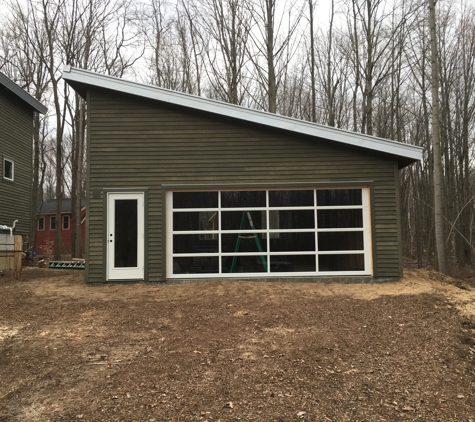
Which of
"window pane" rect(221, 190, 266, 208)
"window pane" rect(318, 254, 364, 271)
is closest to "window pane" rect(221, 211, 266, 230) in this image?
"window pane" rect(221, 190, 266, 208)

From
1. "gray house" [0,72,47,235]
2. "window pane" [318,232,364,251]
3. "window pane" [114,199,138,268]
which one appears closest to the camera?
"window pane" [114,199,138,268]

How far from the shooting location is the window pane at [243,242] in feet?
26.9

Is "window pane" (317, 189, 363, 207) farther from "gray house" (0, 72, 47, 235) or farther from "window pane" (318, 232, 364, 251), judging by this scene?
"gray house" (0, 72, 47, 235)

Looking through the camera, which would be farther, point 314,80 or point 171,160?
point 314,80

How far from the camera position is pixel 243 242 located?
27.1 feet

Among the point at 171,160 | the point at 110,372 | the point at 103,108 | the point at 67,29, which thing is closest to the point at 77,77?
the point at 103,108

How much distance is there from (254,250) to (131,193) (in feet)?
9.17

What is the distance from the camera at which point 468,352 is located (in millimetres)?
4070

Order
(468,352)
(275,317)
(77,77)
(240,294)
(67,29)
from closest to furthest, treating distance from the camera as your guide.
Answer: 1. (468,352)
2. (275,317)
3. (240,294)
4. (77,77)
5. (67,29)

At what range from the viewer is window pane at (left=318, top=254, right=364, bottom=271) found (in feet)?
26.7

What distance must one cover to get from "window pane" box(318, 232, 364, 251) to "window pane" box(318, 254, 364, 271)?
0.16m

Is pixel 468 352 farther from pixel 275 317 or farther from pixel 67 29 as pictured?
pixel 67 29

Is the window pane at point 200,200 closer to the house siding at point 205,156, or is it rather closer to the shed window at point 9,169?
the house siding at point 205,156

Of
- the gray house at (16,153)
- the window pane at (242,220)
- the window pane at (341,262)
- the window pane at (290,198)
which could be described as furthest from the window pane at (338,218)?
the gray house at (16,153)
